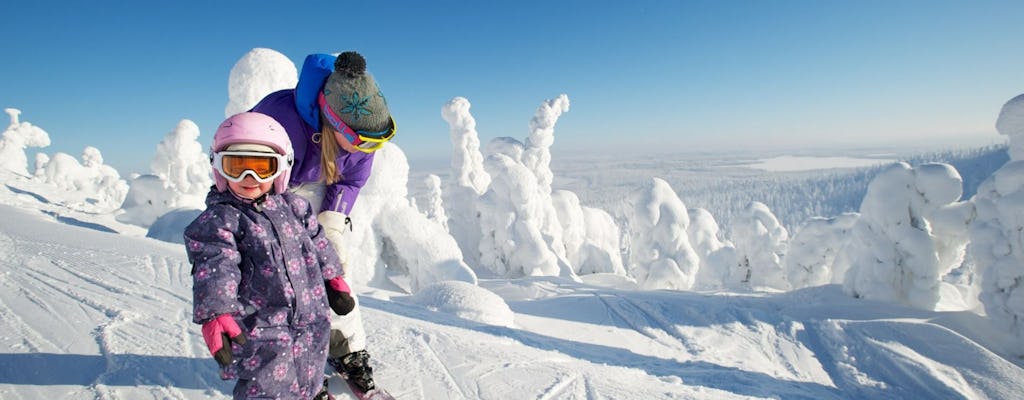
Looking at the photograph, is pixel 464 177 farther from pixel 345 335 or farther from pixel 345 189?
pixel 345 335

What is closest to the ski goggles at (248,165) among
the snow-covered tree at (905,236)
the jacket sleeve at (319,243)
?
the jacket sleeve at (319,243)

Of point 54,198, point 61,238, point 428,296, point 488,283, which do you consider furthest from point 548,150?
point 54,198

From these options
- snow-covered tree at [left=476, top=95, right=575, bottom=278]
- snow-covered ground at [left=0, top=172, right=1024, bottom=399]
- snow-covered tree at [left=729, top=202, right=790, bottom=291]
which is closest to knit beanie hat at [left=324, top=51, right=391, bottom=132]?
snow-covered ground at [left=0, top=172, right=1024, bottom=399]

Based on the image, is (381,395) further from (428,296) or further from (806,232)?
(806,232)

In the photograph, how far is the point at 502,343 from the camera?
12.3 feet

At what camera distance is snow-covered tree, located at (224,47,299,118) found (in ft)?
35.3

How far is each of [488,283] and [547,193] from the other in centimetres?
1096

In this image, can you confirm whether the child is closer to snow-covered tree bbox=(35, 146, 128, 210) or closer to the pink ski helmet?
the pink ski helmet

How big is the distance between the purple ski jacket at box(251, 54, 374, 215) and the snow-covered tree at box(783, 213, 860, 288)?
14.3 m

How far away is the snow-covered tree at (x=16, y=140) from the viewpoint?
28.3 metres

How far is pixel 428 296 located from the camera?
6199 mm

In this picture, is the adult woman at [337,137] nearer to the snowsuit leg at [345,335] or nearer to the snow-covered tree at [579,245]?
the snowsuit leg at [345,335]

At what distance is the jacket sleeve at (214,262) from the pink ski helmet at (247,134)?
0.17 meters

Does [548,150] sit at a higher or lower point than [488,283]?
higher
